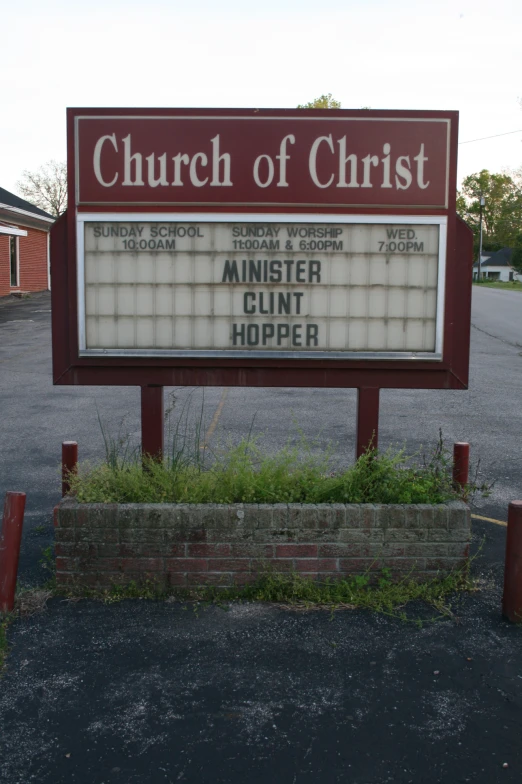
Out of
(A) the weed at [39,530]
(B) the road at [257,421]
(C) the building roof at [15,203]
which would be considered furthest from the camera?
(C) the building roof at [15,203]

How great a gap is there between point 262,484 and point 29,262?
37834 millimetres

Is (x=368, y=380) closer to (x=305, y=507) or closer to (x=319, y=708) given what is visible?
(x=305, y=507)

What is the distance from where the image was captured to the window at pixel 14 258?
124ft

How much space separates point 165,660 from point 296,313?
2.95m

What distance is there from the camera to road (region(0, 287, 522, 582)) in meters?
8.82

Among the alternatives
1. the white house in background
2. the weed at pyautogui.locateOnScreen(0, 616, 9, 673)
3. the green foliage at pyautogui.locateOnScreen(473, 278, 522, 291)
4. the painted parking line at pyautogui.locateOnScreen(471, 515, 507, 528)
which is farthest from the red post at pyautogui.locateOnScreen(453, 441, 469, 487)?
the white house in background

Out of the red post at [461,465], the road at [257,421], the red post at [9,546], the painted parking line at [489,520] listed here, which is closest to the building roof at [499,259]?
the road at [257,421]

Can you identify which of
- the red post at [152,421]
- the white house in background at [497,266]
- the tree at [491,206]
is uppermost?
the tree at [491,206]

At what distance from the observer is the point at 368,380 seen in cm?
658

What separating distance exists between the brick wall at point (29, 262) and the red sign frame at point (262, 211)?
103 feet

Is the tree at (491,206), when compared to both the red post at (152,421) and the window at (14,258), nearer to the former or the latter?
the window at (14,258)

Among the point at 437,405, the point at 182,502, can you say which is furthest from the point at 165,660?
the point at 437,405

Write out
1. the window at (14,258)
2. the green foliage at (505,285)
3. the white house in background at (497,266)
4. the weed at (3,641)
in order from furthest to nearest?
1. the white house in background at (497,266)
2. the green foliage at (505,285)
3. the window at (14,258)
4. the weed at (3,641)

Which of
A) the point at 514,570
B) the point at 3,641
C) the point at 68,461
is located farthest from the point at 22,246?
the point at 514,570
